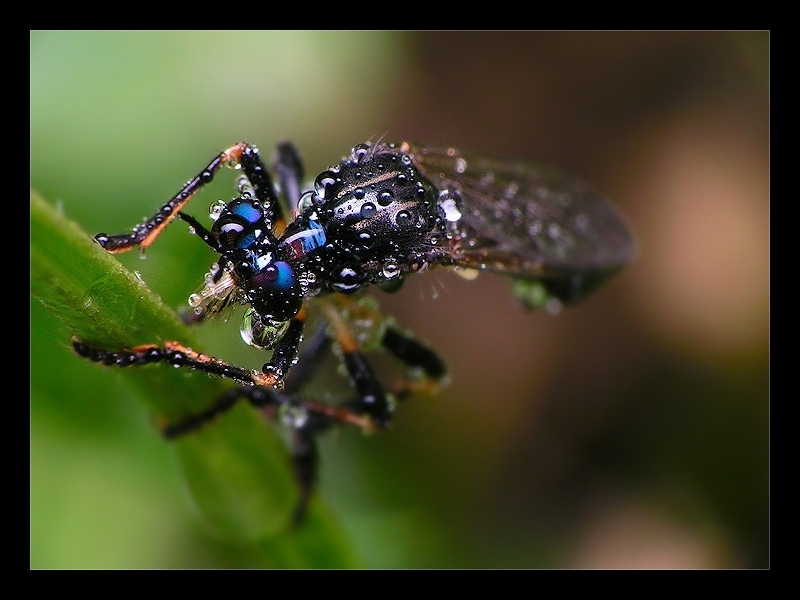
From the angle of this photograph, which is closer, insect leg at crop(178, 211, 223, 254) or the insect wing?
insect leg at crop(178, 211, 223, 254)

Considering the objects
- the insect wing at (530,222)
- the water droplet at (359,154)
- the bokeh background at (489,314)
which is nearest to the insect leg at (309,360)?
the bokeh background at (489,314)

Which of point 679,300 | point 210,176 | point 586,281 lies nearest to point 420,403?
point 586,281

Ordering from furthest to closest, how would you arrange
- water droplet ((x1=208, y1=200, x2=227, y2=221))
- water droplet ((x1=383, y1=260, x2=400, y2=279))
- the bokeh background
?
1. the bokeh background
2. water droplet ((x1=383, y1=260, x2=400, y2=279))
3. water droplet ((x1=208, y1=200, x2=227, y2=221))

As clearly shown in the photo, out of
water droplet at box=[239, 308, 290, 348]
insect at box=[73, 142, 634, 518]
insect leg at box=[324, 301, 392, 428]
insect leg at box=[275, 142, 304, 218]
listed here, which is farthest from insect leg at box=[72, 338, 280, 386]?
insect leg at box=[275, 142, 304, 218]

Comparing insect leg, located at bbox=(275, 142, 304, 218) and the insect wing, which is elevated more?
insect leg, located at bbox=(275, 142, 304, 218)

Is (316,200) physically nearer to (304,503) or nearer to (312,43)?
(304,503)

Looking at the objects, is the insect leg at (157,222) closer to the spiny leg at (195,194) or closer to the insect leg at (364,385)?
the spiny leg at (195,194)

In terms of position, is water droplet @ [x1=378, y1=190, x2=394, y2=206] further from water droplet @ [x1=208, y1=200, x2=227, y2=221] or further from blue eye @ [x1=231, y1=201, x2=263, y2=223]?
water droplet @ [x1=208, y1=200, x2=227, y2=221]
